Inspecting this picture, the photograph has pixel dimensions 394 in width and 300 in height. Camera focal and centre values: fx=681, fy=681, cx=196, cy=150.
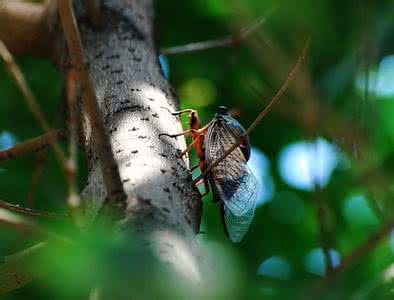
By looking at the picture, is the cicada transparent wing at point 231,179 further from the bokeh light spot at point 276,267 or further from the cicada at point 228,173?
the bokeh light spot at point 276,267

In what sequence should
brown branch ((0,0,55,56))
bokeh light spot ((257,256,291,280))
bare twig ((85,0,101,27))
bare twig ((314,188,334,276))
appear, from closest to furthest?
bare twig ((314,188,334,276)) → bare twig ((85,0,101,27)) → brown branch ((0,0,55,56)) → bokeh light spot ((257,256,291,280))

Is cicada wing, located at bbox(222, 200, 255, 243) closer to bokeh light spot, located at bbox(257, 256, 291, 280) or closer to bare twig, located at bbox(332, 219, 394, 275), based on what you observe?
bokeh light spot, located at bbox(257, 256, 291, 280)

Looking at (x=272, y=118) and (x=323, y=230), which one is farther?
(x=272, y=118)

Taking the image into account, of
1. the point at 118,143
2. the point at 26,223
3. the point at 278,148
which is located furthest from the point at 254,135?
the point at 26,223

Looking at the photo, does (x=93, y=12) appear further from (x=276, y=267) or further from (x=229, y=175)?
(x=276, y=267)

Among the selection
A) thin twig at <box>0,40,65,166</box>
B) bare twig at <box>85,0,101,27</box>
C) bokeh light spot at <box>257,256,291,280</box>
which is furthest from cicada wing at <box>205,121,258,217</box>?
thin twig at <box>0,40,65,166</box>

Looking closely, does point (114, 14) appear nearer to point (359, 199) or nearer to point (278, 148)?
point (278, 148)

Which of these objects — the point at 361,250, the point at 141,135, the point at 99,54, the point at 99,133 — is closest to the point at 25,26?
the point at 99,54
